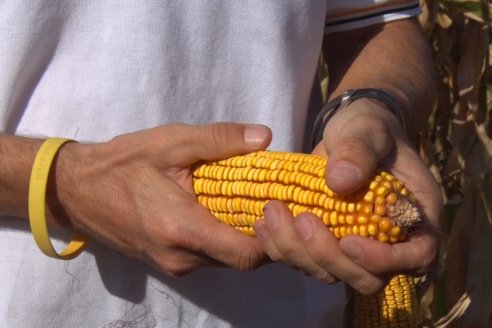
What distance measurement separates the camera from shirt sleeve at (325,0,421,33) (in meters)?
1.76

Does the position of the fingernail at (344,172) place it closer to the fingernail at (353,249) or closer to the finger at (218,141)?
the fingernail at (353,249)

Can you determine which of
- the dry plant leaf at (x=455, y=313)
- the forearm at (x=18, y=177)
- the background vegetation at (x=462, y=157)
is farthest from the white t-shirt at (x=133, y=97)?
the background vegetation at (x=462, y=157)

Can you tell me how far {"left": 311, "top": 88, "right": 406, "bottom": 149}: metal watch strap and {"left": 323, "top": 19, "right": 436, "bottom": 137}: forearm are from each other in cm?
5

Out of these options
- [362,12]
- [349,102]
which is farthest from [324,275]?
[362,12]

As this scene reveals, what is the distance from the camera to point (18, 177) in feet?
4.76

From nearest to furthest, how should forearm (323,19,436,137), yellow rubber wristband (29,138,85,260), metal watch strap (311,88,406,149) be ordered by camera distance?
1. yellow rubber wristband (29,138,85,260)
2. metal watch strap (311,88,406,149)
3. forearm (323,19,436,137)

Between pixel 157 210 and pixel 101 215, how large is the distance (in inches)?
4.6

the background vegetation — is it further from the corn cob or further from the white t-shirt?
the corn cob

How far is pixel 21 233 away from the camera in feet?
4.98

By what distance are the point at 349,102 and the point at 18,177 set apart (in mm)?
594

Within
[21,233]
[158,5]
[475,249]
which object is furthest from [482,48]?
[21,233]

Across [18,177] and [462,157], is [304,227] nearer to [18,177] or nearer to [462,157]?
[18,177]

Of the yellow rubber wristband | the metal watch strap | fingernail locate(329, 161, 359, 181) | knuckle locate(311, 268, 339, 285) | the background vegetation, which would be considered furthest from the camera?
the background vegetation

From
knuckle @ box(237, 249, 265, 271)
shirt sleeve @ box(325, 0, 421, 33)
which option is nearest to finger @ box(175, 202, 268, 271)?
knuckle @ box(237, 249, 265, 271)
